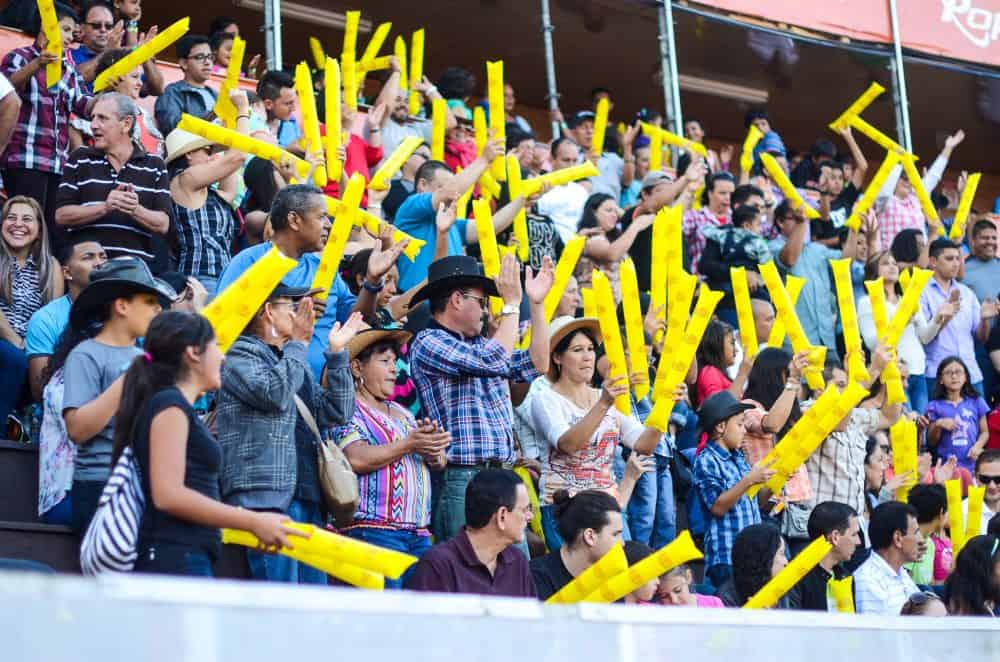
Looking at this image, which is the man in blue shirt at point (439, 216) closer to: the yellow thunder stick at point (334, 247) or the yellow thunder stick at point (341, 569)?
the yellow thunder stick at point (334, 247)

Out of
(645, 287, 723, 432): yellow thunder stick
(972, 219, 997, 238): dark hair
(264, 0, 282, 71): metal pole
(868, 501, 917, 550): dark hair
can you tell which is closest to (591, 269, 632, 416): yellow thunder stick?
(645, 287, 723, 432): yellow thunder stick

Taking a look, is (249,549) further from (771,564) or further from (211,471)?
(771,564)

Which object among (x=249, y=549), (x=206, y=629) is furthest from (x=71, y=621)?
(x=249, y=549)

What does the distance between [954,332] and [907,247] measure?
950 mm

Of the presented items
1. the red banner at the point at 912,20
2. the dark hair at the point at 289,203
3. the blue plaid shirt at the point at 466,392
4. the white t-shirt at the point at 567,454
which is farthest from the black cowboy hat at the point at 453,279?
the red banner at the point at 912,20

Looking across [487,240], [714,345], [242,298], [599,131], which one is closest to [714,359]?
[714,345]

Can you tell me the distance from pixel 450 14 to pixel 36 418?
9.80 meters

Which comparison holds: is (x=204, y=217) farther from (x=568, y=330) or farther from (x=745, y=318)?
(x=745, y=318)

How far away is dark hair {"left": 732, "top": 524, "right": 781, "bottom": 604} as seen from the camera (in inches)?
256

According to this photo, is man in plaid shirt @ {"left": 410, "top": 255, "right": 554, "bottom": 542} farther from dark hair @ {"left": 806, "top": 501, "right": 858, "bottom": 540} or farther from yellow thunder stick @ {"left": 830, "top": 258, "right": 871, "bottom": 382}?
yellow thunder stick @ {"left": 830, "top": 258, "right": 871, "bottom": 382}

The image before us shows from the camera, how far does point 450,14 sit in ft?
50.6

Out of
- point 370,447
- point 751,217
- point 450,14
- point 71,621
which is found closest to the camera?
point 71,621

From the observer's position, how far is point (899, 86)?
1529cm

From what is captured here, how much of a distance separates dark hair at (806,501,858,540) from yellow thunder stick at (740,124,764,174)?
675cm
